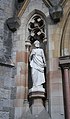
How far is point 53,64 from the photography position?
18.7 ft

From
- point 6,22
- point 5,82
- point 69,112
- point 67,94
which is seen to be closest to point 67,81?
point 67,94

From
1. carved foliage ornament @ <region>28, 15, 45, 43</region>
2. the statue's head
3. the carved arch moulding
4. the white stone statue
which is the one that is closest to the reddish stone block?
the white stone statue

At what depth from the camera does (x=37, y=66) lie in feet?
18.7

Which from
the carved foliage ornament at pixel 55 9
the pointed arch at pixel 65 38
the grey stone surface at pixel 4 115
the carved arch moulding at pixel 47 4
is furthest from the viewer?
the carved arch moulding at pixel 47 4

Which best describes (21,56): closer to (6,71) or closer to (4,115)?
(6,71)

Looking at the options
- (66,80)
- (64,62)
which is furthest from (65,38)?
(66,80)

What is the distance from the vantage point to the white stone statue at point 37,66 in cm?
550

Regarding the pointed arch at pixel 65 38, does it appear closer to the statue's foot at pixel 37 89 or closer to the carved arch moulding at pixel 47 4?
the carved arch moulding at pixel 47 4

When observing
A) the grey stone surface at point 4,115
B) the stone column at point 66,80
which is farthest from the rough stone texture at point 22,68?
the stone column at point 66,80

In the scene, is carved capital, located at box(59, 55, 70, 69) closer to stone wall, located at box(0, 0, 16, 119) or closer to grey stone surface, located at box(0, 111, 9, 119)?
stone wall, located at box(0, 0, 16, 119)

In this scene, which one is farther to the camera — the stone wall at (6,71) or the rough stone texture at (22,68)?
the stone wall at (6,71)

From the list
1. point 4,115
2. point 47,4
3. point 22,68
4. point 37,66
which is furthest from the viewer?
point 47,4

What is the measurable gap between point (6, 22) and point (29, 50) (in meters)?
1.06

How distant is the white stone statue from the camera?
18.0 ft
